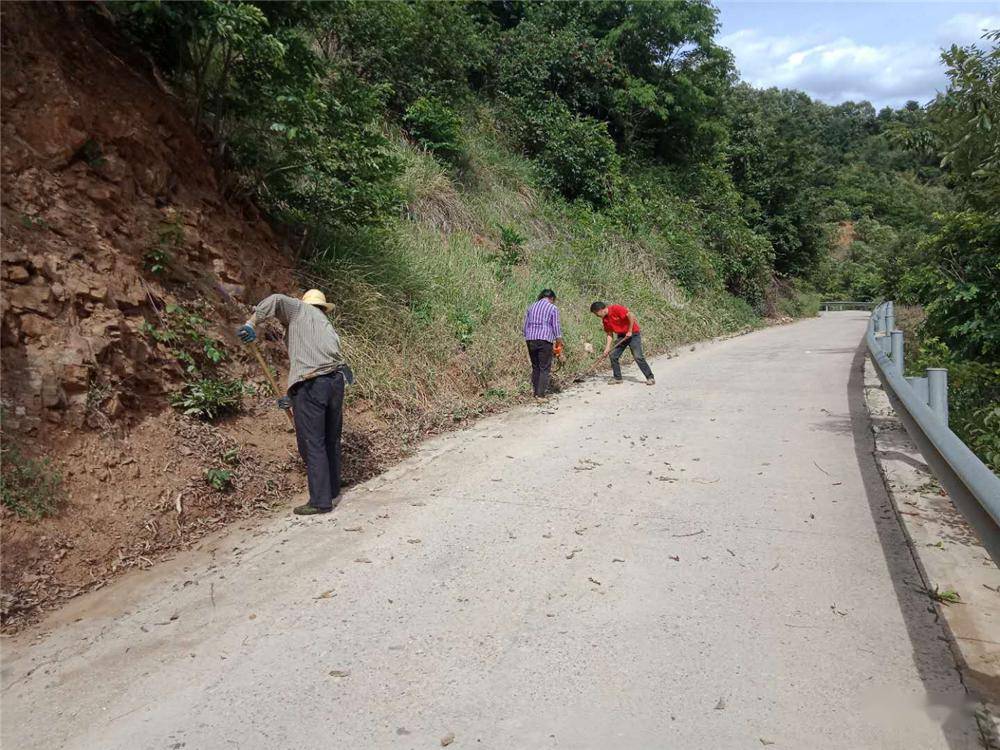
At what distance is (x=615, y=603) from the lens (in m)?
4.36

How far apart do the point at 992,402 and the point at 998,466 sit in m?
2.11

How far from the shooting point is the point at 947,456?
411 cm

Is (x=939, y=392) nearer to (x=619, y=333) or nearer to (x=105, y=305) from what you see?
(x=105, y=305)

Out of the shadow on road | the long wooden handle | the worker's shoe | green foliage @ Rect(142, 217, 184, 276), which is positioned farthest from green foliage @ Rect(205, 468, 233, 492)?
the shadow on road

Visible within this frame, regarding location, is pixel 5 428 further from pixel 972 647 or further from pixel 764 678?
pixel 972 647

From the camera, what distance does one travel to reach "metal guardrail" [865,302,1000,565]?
336cm

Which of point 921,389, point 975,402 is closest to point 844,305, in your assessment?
point 975,402

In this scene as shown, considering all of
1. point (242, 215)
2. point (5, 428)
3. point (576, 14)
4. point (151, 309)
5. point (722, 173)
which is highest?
point (576, 14)

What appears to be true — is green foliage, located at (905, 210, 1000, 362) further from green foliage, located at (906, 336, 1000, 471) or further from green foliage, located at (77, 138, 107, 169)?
green foliage, located at (77, 138, 107, 169)

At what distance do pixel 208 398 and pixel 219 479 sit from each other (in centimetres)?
83

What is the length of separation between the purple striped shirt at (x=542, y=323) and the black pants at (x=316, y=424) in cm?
515

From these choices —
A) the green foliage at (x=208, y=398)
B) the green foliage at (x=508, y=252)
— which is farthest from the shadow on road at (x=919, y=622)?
the green foliage at (x=508, y=252)

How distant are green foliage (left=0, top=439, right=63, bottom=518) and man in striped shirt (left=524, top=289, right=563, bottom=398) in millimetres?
7057

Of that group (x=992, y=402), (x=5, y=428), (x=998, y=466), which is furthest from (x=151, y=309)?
(x=992, y=402)
